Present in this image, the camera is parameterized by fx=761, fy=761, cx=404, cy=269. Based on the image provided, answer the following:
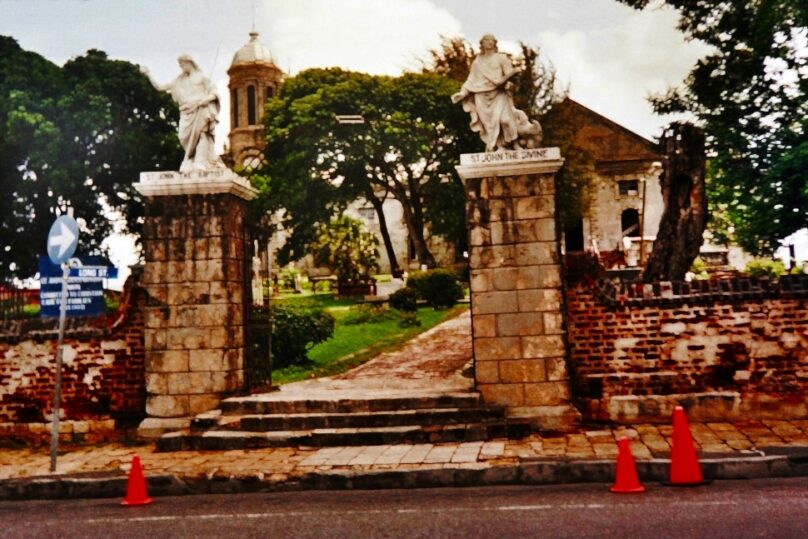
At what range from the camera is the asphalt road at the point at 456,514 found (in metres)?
5.68

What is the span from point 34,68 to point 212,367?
86.1 ft

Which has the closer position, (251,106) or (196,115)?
(196,115)

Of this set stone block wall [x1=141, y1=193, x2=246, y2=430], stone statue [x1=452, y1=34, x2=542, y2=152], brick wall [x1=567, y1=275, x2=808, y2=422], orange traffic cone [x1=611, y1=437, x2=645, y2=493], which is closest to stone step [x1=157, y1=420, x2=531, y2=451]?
stone block wall [x1=141, y1=193, x2=246, y2=430]

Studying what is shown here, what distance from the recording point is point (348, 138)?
35062 mm

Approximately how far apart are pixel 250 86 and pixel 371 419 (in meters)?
51.5

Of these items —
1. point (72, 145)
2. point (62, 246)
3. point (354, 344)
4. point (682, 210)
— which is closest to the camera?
point (62, 246)

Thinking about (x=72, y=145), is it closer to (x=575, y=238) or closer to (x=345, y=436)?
(x=345, y=436)

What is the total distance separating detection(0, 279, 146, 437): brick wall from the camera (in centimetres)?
1116

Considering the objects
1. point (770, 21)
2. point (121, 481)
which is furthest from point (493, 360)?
point (770, 21)

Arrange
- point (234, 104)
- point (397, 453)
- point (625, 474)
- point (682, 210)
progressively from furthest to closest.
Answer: point (234, 104) → point (682, 210) → point (397, 453) → point (625, 474)

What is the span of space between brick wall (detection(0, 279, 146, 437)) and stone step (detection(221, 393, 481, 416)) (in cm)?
172

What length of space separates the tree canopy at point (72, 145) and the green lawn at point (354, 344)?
500 inches

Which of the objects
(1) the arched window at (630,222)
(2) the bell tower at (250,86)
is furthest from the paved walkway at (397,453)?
(2) the bell tower at (250,86)

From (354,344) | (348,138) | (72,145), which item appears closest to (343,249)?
(348,138)
